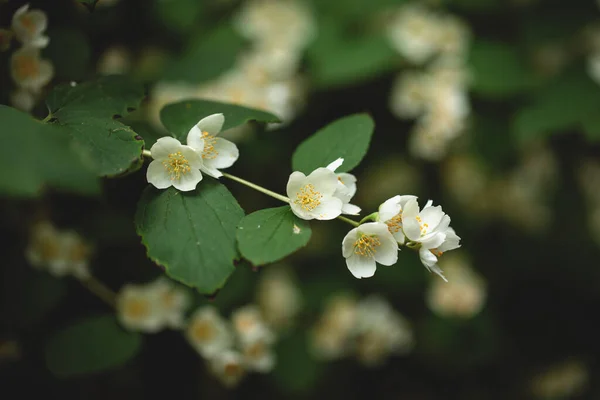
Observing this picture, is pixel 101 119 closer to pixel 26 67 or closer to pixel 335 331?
pixel 26 67

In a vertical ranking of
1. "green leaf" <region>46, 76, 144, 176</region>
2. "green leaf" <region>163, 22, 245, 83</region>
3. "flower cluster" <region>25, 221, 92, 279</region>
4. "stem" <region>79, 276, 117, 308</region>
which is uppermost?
"green leaf" <region>46, 76, 144, 176</region>

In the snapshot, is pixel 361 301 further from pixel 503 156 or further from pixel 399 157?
pixel 503 156

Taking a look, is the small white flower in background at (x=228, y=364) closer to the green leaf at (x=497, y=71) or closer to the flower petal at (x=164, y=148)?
the flower petal at (x=164, y=148)

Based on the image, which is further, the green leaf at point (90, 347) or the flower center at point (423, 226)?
the green leaf at point (90, 347)

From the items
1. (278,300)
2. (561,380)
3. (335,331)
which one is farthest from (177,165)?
(561,380)

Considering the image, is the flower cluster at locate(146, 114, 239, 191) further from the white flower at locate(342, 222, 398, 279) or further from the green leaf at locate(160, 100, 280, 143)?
the white flower at locate(342, 222, 398, 279)

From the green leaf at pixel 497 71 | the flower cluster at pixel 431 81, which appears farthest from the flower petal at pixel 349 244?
the green leaf at pixel 497 71

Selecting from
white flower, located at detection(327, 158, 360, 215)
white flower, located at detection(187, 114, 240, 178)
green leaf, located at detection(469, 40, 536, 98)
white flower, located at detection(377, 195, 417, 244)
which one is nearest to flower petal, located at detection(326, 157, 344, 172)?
white flower, located at detection(327, 158, 360, 215)
